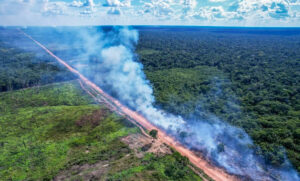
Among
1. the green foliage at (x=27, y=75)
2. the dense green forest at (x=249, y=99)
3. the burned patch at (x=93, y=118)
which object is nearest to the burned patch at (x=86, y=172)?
the burned patch at (x=93, y=118)

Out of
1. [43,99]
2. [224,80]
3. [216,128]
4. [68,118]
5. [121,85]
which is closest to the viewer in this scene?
[216,128]

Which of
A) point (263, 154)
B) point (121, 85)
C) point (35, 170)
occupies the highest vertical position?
point (121, 85)

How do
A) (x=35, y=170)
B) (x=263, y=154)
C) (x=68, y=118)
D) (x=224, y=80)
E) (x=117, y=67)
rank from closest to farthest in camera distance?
(x=35, y=170) < (x=263, y=154) < (x=68, y=118) < (x=224, y=80) < (x=117, y=67)

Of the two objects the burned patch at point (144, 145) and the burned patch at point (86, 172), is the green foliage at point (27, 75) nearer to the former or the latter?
the burned patch at point (144, 145)

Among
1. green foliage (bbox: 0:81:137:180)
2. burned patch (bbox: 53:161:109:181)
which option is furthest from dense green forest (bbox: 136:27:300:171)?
burned patch (bbox: 53:161:109:181)

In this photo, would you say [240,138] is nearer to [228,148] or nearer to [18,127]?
[228,148]

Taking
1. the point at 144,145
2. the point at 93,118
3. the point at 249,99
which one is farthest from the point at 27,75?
the point at 249,99

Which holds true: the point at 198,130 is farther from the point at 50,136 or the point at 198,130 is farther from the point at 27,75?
the point at 27,75

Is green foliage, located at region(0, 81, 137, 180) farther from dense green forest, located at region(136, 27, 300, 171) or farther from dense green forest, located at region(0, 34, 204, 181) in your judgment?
dense green forest, located at region(136, 27, 300, 171)

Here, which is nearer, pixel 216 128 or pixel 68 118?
pixel 216 128

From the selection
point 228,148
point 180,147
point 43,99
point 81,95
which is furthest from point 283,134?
point 43,99
